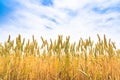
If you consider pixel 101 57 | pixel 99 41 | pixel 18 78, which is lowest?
pixel 18 78

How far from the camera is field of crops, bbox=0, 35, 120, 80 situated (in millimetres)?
3328

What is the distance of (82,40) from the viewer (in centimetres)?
383

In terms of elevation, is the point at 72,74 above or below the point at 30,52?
below

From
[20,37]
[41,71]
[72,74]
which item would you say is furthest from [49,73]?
[20,37]

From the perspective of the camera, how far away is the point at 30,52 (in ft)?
13.2

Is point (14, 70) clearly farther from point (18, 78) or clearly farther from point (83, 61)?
point (83, 61)

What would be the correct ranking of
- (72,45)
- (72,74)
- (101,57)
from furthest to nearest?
(72,45), (101,57), (72,74)

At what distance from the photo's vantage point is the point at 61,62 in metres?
3.44

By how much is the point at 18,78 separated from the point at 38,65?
38 cm

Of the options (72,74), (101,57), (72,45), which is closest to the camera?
(72,74)

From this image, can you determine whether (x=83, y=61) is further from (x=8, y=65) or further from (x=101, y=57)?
(x=8, y=65)

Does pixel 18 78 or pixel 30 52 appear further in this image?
pixel 30 52

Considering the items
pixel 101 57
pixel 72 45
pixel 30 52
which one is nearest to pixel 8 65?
pixel 30 52

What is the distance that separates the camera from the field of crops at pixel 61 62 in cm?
333
